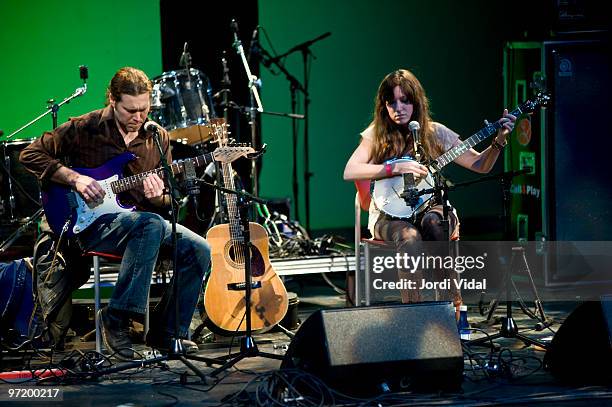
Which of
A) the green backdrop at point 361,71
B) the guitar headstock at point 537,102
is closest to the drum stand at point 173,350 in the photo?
the guitar headstock at point 537,102

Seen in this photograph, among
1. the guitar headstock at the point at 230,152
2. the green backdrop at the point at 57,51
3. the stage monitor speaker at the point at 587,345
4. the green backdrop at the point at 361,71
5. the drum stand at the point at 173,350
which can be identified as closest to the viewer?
the stage monitor speaker at the point at 587,345

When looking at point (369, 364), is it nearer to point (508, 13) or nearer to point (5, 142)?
point (5, 142)

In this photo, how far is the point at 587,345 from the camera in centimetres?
441

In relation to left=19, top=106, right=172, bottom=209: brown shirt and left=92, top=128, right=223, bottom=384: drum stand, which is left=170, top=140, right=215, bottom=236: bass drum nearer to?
left=19, top=106, right=172, bottom=209: brown shirt

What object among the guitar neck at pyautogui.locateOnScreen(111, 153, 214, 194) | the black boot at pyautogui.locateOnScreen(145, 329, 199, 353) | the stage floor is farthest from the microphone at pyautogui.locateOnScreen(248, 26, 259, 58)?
the black boot at pyautogui.locateOnScreen(145, 329, 199, 353)

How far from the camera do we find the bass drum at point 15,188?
6.95 m

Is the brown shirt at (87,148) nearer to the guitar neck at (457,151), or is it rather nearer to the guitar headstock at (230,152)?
the guitar headstock at (230,152)

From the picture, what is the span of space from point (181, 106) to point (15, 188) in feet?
4.27

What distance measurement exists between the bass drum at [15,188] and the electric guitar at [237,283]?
191 centimetres

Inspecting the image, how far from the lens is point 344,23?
988cm

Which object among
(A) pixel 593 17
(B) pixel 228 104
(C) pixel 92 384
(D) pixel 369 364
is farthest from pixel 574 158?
(C) pixel 92 384

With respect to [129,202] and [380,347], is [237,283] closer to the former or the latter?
[129,202]

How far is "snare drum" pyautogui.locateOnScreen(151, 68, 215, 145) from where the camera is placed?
6.99 m

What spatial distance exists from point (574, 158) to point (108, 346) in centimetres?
352
